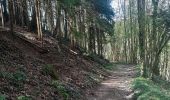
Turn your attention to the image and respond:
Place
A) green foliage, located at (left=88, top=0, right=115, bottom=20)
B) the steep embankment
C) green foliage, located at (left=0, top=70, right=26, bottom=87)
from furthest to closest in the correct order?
green foliage, located at (left=88, top=0, right=115, bottom=20), green foliage, located at (left=0, top=70, right=26, bottom=87), the steep embankment

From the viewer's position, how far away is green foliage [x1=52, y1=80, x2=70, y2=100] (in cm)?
1301

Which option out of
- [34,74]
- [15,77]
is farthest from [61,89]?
[15,77]

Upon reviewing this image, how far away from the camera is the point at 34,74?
46.5ft

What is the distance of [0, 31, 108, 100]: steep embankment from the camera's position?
11461mm

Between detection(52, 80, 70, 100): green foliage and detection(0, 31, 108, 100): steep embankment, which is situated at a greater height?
detection(0, 31, 108, 100): steep embankment

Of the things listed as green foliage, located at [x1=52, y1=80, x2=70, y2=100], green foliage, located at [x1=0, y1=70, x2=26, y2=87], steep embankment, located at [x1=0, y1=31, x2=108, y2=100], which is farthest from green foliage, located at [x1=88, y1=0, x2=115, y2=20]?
green foliage, located at [x1=0, y1=70, x2=26, y2=87]

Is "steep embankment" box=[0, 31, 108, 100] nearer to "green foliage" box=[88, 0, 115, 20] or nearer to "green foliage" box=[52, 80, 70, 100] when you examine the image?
"green foliage" box=[52, 80, 70, 100]

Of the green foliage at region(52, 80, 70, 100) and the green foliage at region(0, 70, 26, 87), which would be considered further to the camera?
the green foliage at region(52, 80, 70, 100)

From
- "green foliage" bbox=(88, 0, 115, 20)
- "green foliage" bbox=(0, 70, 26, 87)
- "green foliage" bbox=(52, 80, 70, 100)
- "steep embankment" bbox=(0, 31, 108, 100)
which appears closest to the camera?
"steep embankment" bbox=(0, 31, 108, 100)

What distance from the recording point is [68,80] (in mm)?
16266

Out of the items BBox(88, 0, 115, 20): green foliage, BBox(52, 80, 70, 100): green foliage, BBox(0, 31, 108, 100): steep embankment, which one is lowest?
BBox(52, 80, 70, 100): green foliage

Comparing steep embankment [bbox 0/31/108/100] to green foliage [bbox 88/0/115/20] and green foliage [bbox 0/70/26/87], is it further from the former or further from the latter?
green foliage [bbox 88/0/115/20]

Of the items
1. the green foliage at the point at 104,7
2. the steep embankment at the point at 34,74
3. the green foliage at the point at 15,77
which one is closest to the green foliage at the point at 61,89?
the steep embankment at the point at 34,74

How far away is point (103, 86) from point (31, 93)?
8109 mm
